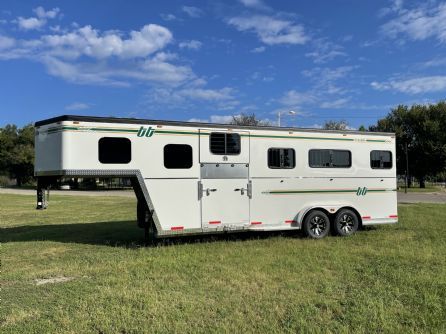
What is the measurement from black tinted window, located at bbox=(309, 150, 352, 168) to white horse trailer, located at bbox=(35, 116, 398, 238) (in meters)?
0.03

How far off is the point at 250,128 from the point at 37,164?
197 inches

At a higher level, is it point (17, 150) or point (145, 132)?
point (17, 150)

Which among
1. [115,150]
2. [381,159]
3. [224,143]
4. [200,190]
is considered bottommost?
[200,190]

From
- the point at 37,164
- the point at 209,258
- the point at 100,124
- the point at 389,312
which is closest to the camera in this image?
the point at 389,312

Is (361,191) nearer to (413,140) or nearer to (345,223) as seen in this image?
(345,223)

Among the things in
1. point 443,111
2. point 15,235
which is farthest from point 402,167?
point 15,235

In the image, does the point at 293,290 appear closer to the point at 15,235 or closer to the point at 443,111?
the point at 15,235

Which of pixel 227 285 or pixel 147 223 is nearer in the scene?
pixel 227 285

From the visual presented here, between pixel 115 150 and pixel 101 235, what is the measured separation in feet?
11.5

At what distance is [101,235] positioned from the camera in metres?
11.8

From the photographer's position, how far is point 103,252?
30.2ft

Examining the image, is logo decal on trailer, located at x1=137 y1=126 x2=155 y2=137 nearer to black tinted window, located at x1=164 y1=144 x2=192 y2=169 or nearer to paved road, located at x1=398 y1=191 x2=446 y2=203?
black tinted window, located at x1=164 y1=144 x2=192 y2=169

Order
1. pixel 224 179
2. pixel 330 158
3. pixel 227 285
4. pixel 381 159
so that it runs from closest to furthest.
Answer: pixel 227 285
pixel 224 179
pixel 330 158
pixel 381 159

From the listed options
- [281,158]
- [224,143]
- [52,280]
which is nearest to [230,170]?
[224,143]
